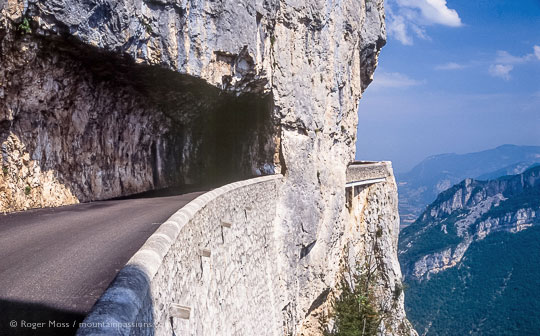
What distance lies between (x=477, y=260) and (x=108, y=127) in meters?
114

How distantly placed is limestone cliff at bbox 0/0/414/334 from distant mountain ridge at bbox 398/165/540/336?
5079 centimetres

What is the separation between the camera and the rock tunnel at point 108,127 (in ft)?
32.3

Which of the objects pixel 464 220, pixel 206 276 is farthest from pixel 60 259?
pixel 464 220

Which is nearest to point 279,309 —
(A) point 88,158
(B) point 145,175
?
(B) point 145,175

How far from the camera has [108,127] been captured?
13609mm

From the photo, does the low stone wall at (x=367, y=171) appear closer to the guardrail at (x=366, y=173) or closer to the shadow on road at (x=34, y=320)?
the guardrail at (x=366, y=173)

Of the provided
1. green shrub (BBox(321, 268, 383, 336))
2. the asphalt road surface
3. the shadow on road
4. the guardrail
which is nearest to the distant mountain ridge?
the guardrail

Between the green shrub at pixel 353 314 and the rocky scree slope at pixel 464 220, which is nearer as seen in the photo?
the green shrub at pixel 353 314

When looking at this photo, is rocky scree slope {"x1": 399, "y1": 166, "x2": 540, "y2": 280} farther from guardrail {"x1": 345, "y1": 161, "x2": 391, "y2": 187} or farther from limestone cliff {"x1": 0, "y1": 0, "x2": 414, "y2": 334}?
limestone cliff {"x1": 0, "y1": 0, "x2": 414, "y2": 334}

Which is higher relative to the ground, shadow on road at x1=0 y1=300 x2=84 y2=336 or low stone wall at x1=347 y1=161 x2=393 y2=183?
low stone wall at x1=347 y1=161 x2=393 y2=183

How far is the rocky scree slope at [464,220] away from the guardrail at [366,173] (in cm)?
8648

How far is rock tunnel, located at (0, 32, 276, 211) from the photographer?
9.84m

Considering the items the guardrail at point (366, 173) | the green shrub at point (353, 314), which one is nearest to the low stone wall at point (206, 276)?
the green shrub at point (353, 314)

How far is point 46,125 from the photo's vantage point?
1098 cm
